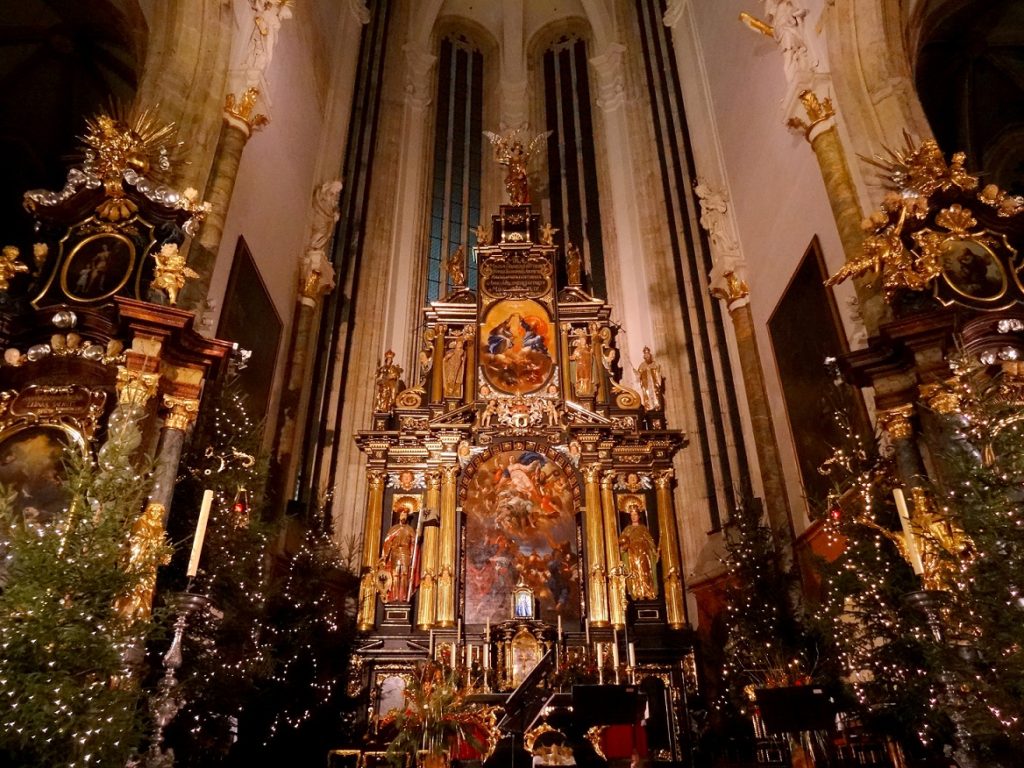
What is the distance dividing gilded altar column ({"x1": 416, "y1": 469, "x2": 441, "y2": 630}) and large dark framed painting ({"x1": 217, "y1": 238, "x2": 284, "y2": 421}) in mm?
2964

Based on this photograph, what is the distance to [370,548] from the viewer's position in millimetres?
11758

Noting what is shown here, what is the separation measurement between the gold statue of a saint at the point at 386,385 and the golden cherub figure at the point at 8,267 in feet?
22.4

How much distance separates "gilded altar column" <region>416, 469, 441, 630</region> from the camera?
11.1 m

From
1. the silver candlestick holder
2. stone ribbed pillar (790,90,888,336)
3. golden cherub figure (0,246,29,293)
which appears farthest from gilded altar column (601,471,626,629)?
golden cherub figure (0,246,29,293)

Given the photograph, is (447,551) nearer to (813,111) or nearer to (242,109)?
(242,109)

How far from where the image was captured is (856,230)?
27.6 ft

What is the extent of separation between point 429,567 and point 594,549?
8.40ft

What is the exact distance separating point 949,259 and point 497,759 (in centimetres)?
631

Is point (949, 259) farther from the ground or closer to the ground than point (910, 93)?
closer to the ground

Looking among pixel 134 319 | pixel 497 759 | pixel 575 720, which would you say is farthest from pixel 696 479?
pixel 134 319

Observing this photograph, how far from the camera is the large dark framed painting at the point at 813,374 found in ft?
28.6

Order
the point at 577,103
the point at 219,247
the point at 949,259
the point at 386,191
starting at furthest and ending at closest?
the point at 577,103 < the point at 386,191 < the point at 219,247 < the point at 949,259

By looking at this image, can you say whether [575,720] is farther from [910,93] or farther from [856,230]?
[910,93]

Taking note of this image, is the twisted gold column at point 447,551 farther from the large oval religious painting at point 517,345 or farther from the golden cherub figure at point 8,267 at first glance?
the golden cherub figure at point 8,267
